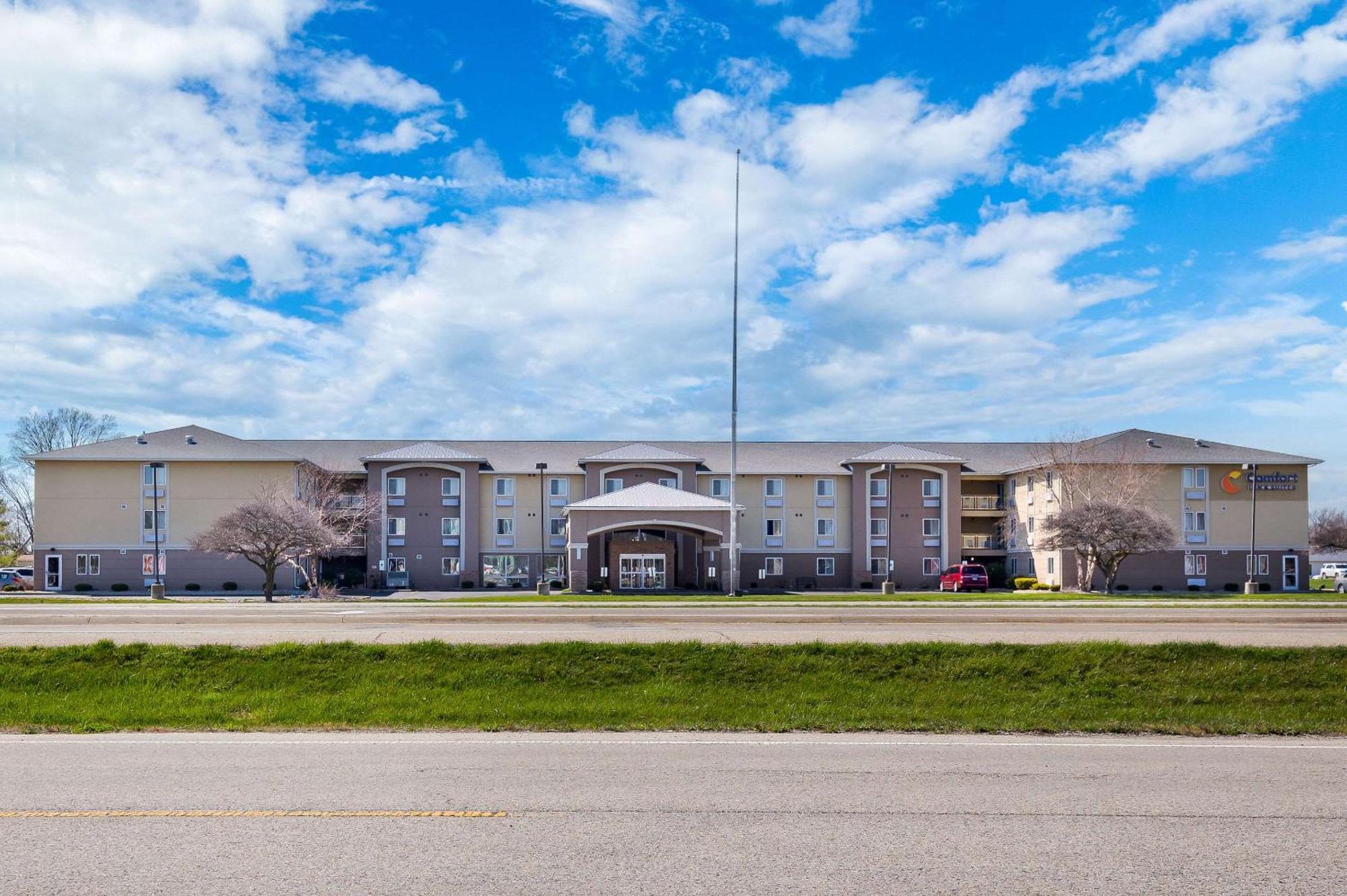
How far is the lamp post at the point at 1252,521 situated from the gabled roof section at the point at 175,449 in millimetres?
52912

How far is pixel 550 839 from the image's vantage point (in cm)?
676

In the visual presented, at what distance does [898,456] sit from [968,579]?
33.3 ft

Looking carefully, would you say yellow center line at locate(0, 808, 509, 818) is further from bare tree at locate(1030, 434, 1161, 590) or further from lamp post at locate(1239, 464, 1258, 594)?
lamp post at locate(1239, 464, 1258, 594)

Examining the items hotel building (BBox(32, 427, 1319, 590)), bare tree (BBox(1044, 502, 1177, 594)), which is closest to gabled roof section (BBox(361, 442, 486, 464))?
hotel building (BBox(32, 427, 1319, 590))

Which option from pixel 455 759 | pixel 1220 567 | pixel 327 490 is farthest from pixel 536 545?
pixel 455 759

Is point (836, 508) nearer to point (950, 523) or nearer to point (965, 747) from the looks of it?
point (950, 523)

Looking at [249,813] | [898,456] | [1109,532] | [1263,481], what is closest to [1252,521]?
[1263,481]

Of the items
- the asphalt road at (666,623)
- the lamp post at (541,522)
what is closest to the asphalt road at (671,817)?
the asphalt road at (666,623)

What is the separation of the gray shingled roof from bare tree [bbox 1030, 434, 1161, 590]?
5819 mm

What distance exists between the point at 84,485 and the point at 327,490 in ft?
42.4

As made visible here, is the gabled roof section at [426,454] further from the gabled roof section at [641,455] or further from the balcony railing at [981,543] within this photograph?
the balcony railing at [981,543]

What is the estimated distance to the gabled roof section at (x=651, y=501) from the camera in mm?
50219

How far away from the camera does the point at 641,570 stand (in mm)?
53594

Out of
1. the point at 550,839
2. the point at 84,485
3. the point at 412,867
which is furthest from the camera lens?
the point at 84,485
